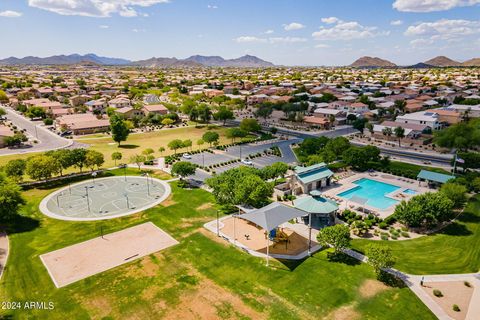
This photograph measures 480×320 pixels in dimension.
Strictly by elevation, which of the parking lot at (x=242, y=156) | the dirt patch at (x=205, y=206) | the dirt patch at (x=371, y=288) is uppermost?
the parking lot at (x=242, y=156)

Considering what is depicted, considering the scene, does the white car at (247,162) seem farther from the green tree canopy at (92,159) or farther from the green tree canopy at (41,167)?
the green tree canopy at (41,167)

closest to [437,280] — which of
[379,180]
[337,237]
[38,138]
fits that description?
[337,237]

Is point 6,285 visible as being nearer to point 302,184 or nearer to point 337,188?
point 302,184

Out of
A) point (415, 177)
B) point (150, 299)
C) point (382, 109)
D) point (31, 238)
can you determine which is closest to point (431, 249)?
point (415, 177)

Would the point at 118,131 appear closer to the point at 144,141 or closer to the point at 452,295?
the point at 144,141

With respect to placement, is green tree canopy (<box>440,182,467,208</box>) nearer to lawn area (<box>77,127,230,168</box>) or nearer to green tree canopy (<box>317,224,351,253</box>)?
green tree canopy (<box>317,224,351,253</box>)

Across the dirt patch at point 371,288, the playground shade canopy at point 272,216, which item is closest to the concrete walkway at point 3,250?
the playground shade canopy at point 272,216

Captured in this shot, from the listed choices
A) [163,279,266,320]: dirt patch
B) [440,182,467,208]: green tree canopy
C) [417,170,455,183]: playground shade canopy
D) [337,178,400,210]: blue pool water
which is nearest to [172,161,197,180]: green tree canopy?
[337,178,400,210]: blue pool water
